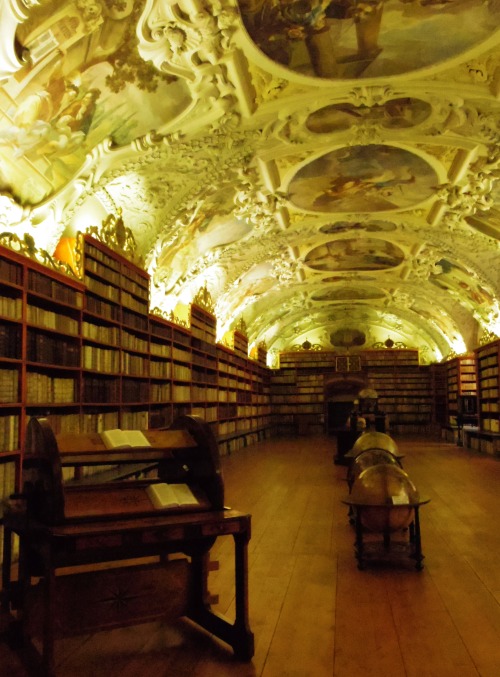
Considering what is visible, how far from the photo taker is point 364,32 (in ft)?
24.1

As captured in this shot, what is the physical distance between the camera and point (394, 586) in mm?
4781

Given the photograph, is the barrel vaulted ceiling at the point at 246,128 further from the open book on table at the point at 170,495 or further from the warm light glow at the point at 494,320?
the open book on table at the point at 170,495

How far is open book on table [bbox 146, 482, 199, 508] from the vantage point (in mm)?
3682

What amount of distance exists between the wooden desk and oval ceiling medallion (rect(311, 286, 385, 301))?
17.9 meters

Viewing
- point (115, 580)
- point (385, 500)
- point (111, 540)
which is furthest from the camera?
point (385, 500)

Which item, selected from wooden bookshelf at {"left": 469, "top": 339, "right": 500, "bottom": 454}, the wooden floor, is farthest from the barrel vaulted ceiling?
the wooden floor

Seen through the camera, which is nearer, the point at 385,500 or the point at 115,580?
the point at 115,580

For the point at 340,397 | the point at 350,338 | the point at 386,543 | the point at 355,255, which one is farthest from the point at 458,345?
the point at 386,543

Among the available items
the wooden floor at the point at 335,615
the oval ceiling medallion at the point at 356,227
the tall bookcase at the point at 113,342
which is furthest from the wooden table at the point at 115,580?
the oval ceiling medallion at the point at 356,227

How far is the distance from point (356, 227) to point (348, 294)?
886 centimetres

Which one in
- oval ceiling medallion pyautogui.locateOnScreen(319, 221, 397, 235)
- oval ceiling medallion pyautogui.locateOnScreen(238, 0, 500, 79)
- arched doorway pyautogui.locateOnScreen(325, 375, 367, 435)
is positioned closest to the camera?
oval ceiling medallion pyautogui.locateOnScreen(238, 0, 500, 79)

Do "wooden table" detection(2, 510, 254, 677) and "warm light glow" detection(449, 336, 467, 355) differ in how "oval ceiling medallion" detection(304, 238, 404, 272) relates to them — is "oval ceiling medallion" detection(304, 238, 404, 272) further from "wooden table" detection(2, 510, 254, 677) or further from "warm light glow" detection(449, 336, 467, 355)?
"wooden table" detection(2, 510, 254, 677)

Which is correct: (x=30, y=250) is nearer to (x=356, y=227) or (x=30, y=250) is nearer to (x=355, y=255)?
(x=356, y=227)

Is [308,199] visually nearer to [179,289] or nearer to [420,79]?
[179,289]
